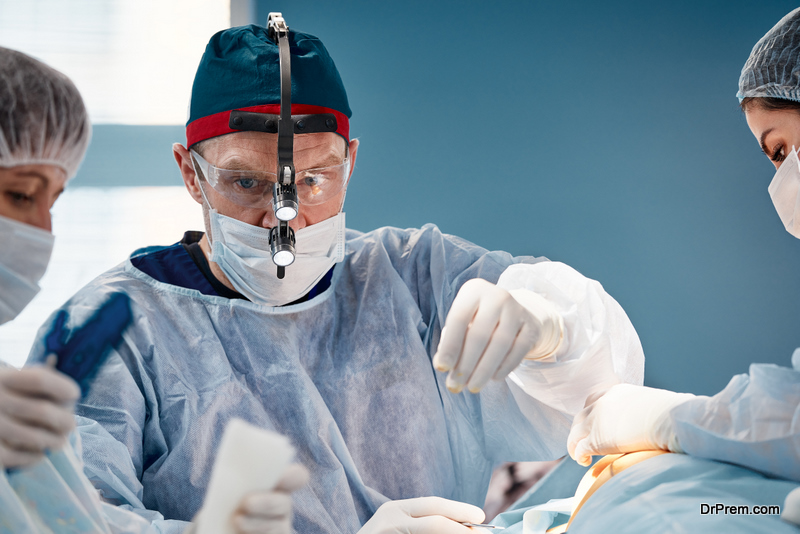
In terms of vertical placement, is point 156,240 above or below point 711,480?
above

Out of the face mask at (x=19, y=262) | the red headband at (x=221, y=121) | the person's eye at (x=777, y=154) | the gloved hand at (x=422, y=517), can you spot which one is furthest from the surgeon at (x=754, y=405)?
the face mask at (x=19, y=262)

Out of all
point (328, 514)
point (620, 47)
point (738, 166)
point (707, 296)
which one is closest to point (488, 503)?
point (328, 514)

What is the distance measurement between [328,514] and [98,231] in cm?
67

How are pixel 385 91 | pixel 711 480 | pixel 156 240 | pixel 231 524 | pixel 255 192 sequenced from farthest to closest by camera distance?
pixel 385 91, pixel 156 240, pixel 255 192, pixel 711 480, pixel 231 524

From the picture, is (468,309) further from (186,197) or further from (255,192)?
(186,197)

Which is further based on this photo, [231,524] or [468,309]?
[468,309]

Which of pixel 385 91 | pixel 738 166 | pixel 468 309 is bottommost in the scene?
pixel 468 309

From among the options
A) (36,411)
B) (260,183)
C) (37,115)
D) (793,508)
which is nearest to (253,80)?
(260,183)

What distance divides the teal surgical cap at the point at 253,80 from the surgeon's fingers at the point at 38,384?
64cm

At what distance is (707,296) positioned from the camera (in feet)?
4.40

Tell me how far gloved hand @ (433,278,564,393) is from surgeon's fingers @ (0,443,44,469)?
0.56 meters

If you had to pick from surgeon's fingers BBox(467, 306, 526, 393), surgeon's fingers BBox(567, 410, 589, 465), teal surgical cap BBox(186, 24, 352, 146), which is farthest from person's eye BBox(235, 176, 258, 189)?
surgeon's fingers BBox(567, 410, 589, 465)

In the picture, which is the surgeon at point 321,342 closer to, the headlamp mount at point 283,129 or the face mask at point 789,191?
the headlamp mount at point 283,129

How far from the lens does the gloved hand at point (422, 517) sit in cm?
108
